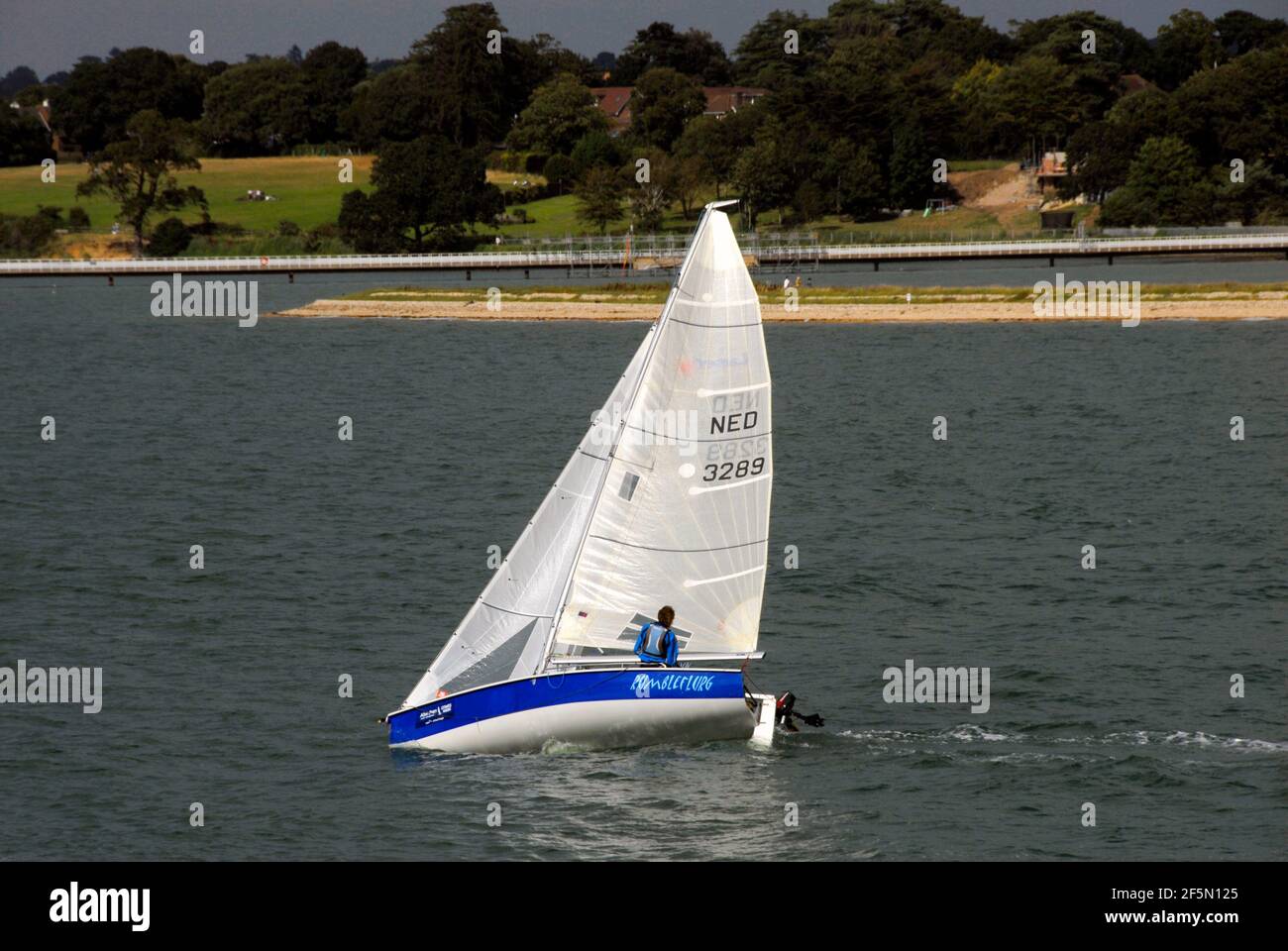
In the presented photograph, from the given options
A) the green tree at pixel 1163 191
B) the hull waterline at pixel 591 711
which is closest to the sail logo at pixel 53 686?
the hull waterline at pixel 591 711

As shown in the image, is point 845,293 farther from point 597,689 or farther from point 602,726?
point 597,689

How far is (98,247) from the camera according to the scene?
642 ft

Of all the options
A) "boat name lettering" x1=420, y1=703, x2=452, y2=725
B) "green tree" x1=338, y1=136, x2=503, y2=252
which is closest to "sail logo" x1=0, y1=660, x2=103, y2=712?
"boat name lettering" x1=420, y1=703, x2=452, y2=725

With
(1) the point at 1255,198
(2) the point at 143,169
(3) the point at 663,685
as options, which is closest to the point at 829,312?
(1) the point at 1255,198

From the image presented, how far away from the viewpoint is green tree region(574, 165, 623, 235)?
183m

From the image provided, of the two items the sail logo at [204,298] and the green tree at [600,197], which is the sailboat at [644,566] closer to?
the sail logo at [204,298]

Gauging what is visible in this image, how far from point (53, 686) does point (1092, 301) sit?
93733 mm

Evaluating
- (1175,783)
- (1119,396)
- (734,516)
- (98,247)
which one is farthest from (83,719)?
(98,247)

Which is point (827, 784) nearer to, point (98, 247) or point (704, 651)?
point (704, 651)

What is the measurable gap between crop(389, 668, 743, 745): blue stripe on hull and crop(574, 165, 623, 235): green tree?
159 m

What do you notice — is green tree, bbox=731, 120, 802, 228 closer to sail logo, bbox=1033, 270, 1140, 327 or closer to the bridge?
→ the bridge

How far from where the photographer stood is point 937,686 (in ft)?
102

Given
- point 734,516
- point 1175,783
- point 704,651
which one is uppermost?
point 734,516
